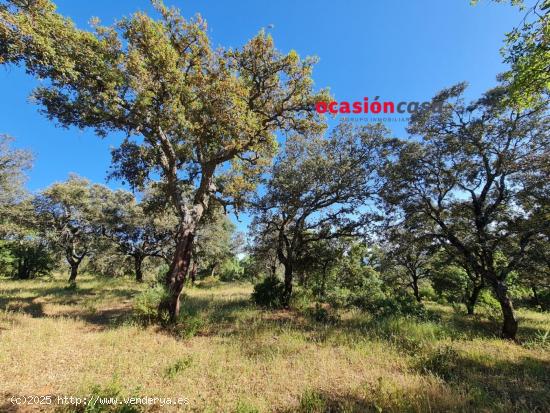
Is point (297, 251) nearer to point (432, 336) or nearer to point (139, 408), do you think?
point (432, 336)

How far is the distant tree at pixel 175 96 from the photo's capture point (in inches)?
353

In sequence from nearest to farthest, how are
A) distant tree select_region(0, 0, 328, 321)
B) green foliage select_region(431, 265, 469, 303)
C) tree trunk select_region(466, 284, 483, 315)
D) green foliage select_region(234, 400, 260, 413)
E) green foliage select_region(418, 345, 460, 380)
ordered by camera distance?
green foliage select_region(234, 400, 260, 413), green foliage select_region(418, 345, 460, 380), distant tree select_region(0, 0, 328, 321), tree trunk select_region(466, 284, 483, 315), green foliage select_region(431, 265, 469, 303)

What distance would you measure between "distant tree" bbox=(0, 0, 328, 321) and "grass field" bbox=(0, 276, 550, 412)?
3.12 meters

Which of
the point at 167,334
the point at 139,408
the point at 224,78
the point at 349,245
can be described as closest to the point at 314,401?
the point at 139,408

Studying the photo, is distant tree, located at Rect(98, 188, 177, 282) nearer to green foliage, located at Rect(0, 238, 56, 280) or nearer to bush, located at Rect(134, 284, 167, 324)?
green foliage, located at Rect(0, 238, 56, 280)

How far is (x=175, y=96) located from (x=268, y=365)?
983 centimetres

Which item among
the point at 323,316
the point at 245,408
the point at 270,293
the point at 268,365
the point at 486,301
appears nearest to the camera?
the point at 245,408

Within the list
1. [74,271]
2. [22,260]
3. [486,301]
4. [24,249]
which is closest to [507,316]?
[486,301]

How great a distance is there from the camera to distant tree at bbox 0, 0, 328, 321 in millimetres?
8961

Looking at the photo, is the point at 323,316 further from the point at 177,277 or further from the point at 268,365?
the point at 177,277

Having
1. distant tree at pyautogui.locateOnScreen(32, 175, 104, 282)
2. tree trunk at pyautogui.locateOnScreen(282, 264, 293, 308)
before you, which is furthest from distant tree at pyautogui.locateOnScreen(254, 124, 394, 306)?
distant tree at pyautogui.locateOnScreen(32, 175, 104, 282)

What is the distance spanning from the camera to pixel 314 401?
181 inches

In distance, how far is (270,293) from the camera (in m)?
15.3

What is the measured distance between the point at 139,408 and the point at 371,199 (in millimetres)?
13000
